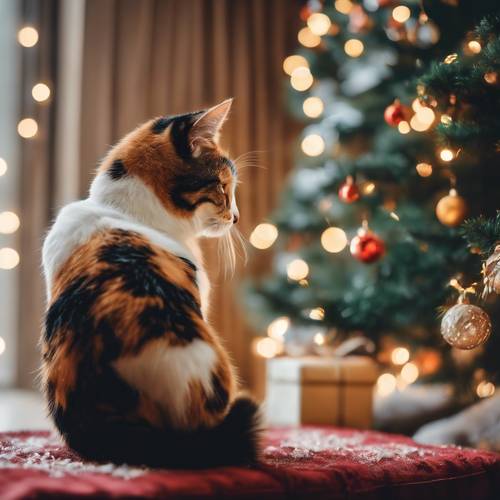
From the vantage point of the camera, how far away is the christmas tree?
130 cm

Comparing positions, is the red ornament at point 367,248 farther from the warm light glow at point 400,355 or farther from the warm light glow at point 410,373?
the warm light glow at point 410,373

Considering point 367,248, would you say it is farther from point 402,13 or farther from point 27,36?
point 27,36

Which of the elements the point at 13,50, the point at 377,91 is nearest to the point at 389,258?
the point at 377,91

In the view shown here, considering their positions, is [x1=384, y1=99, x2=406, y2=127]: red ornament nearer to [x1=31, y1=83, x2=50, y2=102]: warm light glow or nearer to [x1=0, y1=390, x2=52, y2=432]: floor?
[x1=0, y1=390, x2=52, y2=432]: floor

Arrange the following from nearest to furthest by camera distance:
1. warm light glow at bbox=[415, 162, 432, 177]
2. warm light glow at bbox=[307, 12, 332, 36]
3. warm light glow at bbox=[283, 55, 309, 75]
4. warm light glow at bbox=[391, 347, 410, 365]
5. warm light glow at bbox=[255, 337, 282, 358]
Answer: warm light glow at bbox=[415, 162, 432, 177]
warm light glow at bbox=[391, 347, 410, 365]
warm light glow at bbox=[307, 12, 332, 36]
warm light glow at bbox=[255, 337, 282, 358]
warm light glow at bbox=[283, 55, 309, 75]

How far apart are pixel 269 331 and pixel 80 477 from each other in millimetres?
1409

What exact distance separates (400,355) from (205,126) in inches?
45.7

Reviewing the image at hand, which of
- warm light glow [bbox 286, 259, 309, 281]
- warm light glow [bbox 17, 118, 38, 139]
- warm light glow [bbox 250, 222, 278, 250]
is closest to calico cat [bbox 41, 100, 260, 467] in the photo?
warm light glow [bbox 286, 259, 309, 281]

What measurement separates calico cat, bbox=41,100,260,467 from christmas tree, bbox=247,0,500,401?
21.7 inches

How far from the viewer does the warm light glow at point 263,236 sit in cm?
243

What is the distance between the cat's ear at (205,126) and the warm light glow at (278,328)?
107cm

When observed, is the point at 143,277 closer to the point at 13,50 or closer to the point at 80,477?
the point at 80,477

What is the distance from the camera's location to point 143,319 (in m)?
0.83

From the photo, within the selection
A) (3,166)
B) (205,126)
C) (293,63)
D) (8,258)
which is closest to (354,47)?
(293,63)
